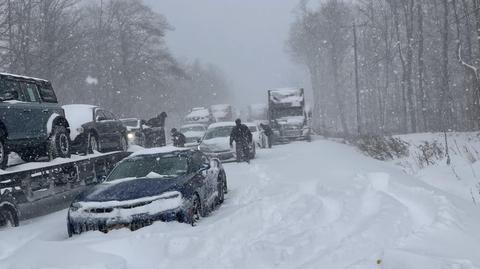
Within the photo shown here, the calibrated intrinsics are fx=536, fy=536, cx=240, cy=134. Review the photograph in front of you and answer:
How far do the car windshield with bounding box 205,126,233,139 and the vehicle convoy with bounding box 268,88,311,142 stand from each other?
868 cm

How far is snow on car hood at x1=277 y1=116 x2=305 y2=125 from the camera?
31.4m

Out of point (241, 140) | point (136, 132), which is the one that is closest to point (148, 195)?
point (241, 140)

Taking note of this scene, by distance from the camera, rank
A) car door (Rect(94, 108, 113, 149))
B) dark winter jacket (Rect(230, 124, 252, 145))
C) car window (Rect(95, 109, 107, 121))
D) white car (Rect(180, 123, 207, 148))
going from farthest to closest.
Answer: white car (Rect(180, 123, 207, 148)) < dark winter jacket (Rect(230, 124, 252, 145)) < car window (Rect(95, 109, 107, 121)) < car door (Rect(94, 108, 113, 149))

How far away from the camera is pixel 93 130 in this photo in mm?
15086

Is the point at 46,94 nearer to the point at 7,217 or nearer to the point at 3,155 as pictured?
the point at 3,155

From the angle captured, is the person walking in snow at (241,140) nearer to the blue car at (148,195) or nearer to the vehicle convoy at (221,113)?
the blue car at (148,195)

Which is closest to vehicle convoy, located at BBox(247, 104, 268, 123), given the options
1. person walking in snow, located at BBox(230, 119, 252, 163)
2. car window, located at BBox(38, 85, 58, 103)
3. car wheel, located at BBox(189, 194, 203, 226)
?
person walking in snow, located at BBox(230, 119, 252, 163)

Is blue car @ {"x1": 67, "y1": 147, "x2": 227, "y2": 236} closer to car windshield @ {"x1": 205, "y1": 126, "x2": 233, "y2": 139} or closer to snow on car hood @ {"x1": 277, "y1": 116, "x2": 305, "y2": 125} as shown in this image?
car windshield @ {"x1": 205, "y1": 126, "x2": 233, "y2": 139}

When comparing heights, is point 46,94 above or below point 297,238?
above

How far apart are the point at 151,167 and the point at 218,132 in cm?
1288

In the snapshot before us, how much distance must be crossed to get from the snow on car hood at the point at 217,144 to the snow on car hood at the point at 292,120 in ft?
33.7

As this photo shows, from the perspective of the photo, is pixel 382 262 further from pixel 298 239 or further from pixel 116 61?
pixel 116 61

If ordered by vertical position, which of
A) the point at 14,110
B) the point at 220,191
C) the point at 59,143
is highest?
the point at 14,110

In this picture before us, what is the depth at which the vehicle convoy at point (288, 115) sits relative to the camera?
103ft
